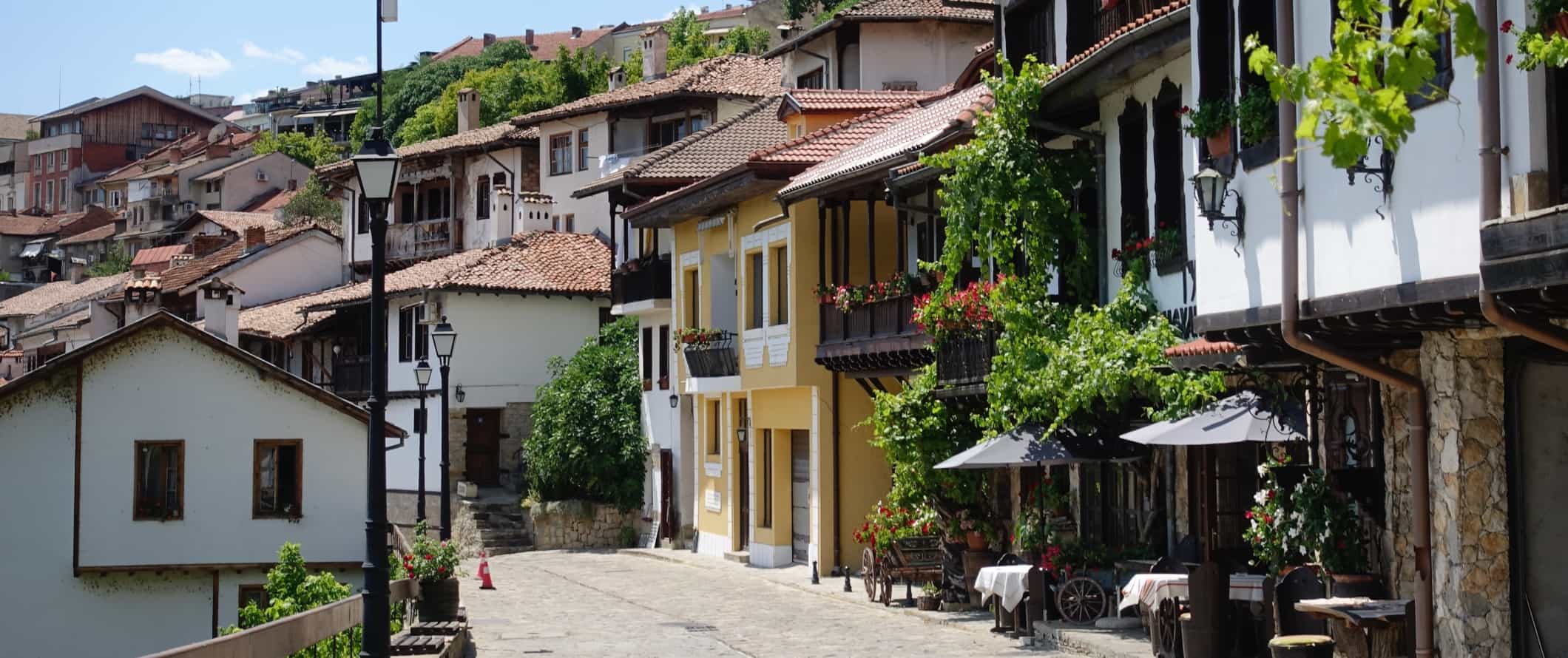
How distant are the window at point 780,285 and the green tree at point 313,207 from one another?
170 feet

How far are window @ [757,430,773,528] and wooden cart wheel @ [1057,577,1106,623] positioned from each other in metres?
13.7

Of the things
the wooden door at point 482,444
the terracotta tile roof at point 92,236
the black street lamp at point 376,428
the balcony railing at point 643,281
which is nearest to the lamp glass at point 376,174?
the black street lamp at point 376,428

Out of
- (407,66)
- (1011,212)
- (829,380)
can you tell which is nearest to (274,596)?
(829,380)

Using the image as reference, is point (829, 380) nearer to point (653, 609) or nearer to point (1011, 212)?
point (653, 609)

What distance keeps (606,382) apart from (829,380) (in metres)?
12.2

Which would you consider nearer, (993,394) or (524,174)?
(993,394)

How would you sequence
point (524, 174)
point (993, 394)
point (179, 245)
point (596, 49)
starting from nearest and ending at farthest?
point (993, 394) < point (524, 174) < point (179, 245) < point (596, 49)

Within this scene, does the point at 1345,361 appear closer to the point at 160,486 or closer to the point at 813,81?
the point at 160,486

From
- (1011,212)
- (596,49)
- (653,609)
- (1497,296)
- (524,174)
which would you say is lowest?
(653,609)

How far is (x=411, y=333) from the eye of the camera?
47.2 m

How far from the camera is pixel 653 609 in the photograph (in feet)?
81.6

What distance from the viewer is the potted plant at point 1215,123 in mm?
13867

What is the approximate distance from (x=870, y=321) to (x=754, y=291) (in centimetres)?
623

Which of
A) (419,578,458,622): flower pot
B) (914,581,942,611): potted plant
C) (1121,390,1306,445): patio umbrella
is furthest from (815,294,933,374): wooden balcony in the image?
(1121,390,1306,445): patio umbrella
